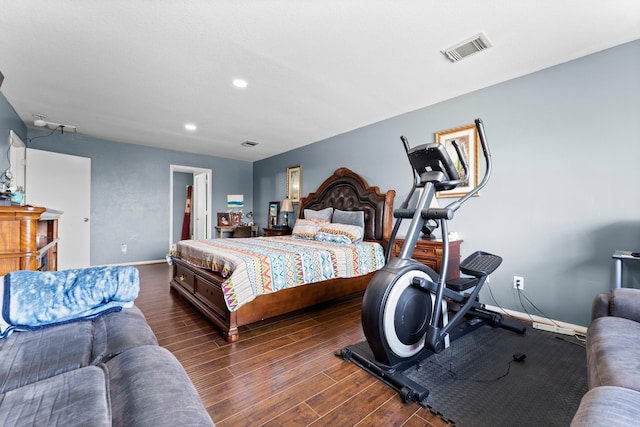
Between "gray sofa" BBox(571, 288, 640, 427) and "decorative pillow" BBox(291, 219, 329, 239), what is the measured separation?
10.0 feet

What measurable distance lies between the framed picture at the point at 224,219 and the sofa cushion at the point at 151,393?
5808mm

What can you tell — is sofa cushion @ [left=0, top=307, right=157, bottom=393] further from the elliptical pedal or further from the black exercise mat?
the elliptical pedal

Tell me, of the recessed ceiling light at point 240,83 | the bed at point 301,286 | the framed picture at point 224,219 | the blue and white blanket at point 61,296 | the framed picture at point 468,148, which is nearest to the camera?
the blue and white blanket at point 61,296

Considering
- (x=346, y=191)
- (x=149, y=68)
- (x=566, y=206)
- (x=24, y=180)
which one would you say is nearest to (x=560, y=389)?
(x=566, y=206)

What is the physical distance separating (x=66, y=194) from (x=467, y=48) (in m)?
6.03

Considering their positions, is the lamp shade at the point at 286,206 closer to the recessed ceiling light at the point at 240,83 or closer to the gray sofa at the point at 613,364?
the recessed ceiling light at the point at 240,83

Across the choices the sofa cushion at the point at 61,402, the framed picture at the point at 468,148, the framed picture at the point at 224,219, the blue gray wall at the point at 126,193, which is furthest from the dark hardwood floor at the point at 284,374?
the framed picture at the point at 224,219

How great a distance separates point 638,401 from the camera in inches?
34.0

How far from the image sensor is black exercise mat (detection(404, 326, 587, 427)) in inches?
57.6

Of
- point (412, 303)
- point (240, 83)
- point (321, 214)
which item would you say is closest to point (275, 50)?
point (240, 83)

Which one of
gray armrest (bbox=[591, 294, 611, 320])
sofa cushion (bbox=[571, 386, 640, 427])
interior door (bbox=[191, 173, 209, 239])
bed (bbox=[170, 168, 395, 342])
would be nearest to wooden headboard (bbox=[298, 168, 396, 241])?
bed (bbox=[170, 168, 395, 342])

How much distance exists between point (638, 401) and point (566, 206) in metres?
2.26

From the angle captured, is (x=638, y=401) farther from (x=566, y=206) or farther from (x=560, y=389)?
(x=566, y=206)

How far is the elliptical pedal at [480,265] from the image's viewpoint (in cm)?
218
